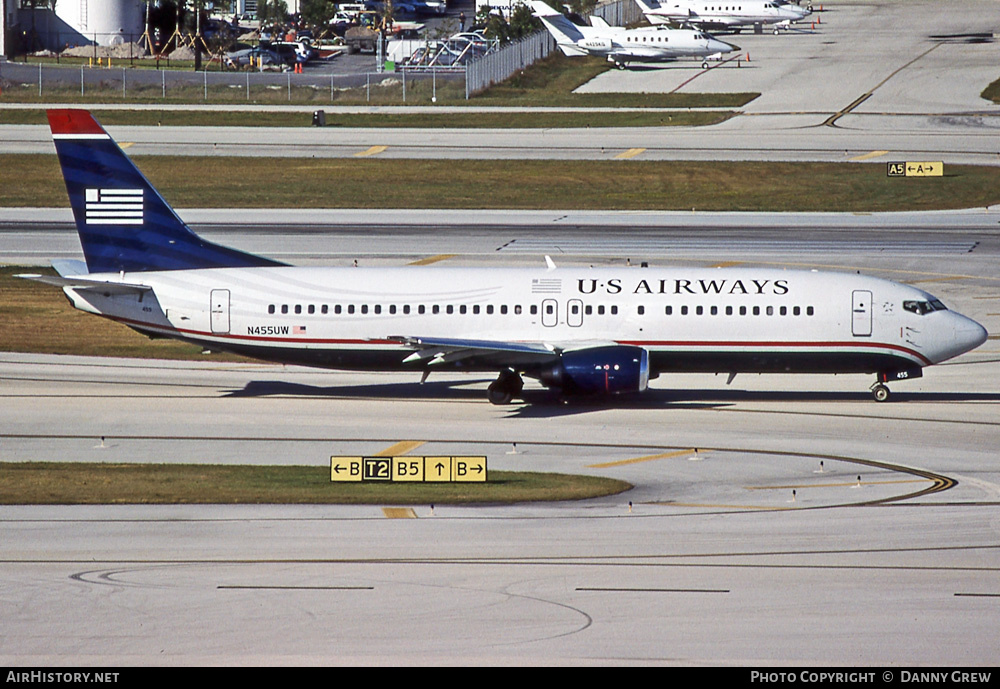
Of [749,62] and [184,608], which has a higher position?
[749,62]

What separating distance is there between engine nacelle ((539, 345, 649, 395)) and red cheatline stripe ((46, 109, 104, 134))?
16.1 m

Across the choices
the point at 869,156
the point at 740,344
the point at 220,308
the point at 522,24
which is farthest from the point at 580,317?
the point at 522,24

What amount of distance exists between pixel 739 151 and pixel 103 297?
57251 mm

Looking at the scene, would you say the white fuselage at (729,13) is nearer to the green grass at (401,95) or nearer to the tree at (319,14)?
the green grass at (401,95)

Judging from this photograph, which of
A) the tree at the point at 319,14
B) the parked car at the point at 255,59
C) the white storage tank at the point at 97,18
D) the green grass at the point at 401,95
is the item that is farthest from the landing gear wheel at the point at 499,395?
the tree at the point at 319,14

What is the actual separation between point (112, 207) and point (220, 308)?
15.8 ft

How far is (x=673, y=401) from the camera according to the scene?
40.9 metres

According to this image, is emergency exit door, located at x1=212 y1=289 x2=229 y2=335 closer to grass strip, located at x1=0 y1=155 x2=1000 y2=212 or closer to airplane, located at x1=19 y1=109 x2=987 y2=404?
airplane, located at x1=19 y1=109 x2=987 y2=404

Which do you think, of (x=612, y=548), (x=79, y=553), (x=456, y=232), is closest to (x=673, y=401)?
(x=612, y=548)

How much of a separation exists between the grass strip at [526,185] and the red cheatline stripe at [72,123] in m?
35.6

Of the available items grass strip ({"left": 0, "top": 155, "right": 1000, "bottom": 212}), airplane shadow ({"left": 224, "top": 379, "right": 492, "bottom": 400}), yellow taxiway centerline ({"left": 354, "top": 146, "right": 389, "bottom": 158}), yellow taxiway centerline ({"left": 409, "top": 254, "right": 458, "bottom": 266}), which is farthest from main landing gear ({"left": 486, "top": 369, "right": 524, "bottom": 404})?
yellow taxiway centerline ({"left": 354, "top": 146, "right": 389, "bottom": 158})

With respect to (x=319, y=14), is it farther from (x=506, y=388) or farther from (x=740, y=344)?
(x=740, y=344)

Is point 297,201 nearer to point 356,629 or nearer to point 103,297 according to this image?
point 103,297

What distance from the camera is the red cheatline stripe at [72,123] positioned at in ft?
131
